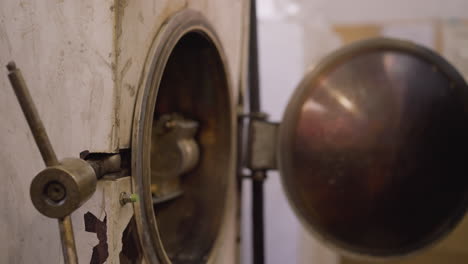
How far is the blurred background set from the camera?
2.03 m

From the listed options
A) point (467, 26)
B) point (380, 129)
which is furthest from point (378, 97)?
point (467, 26)

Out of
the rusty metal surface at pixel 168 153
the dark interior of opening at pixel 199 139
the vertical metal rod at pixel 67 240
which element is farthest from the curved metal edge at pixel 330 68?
the vertical metal rod at pixel 67 240

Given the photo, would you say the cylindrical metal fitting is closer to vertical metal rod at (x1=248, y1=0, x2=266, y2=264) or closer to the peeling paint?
the peeling paint

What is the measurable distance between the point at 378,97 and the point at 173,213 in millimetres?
734

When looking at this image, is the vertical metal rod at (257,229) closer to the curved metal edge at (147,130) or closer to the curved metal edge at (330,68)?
the curved metal edge at (330,68)

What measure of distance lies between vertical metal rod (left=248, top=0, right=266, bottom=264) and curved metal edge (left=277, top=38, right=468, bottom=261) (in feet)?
0.68

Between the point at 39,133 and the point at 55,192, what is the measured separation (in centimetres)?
8

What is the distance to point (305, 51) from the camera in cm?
209

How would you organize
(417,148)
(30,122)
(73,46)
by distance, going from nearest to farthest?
(30,122) → (73,46) → (417,148)

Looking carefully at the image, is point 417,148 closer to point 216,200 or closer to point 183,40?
point 216,200

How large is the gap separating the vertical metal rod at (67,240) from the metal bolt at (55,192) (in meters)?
0.03

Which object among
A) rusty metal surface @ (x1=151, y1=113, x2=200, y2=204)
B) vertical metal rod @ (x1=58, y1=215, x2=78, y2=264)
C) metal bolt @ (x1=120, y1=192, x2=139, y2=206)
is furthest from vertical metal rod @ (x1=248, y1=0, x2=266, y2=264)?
vertical metal rod @ (x1=58, y1=215, x2=78, y2=264)

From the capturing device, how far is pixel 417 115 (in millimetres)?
1220

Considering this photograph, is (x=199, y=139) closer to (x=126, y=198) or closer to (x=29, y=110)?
(x=126, y=198)
